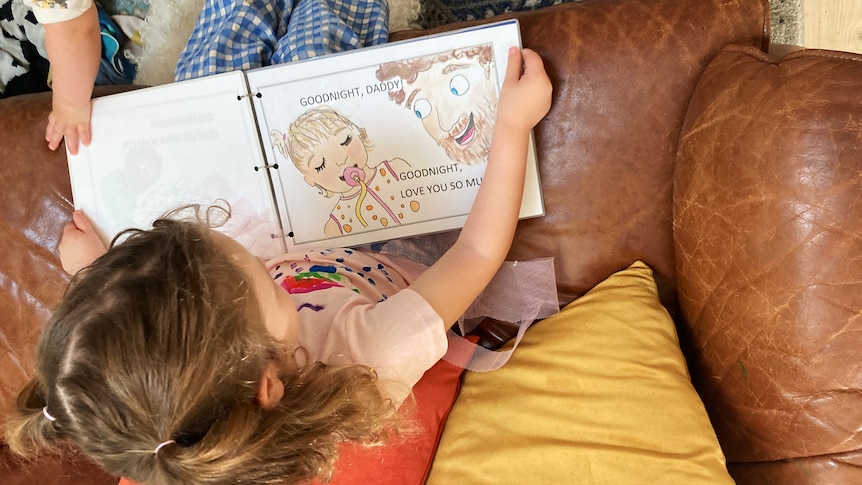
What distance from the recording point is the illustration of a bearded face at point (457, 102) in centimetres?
87

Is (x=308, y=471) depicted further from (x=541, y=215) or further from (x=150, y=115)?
(x=150, y=115)

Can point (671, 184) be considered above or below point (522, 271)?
above

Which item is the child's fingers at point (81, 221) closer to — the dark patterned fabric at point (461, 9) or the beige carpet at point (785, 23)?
the dark patterned fabric at point (461, 9)

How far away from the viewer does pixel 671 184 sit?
0.87 meters

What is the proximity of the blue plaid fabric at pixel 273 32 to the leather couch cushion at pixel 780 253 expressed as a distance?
0.54 m

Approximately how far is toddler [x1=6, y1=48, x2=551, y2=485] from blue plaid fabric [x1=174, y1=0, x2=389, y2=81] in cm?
45

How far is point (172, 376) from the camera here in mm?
532

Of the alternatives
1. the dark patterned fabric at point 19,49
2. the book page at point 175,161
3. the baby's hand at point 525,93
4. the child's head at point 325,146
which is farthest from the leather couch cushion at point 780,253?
the dark patterned fabric at point 19,49

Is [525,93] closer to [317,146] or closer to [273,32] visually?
[317,146]

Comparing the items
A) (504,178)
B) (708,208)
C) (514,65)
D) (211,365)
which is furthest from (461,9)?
(211,365)

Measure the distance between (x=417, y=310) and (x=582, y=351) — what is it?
0.25m

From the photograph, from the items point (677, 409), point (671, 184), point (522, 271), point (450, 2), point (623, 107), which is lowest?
point (677, 409)

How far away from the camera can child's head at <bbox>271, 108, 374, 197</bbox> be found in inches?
35.5

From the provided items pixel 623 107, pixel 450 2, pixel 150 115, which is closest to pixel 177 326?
pixel 150 115
